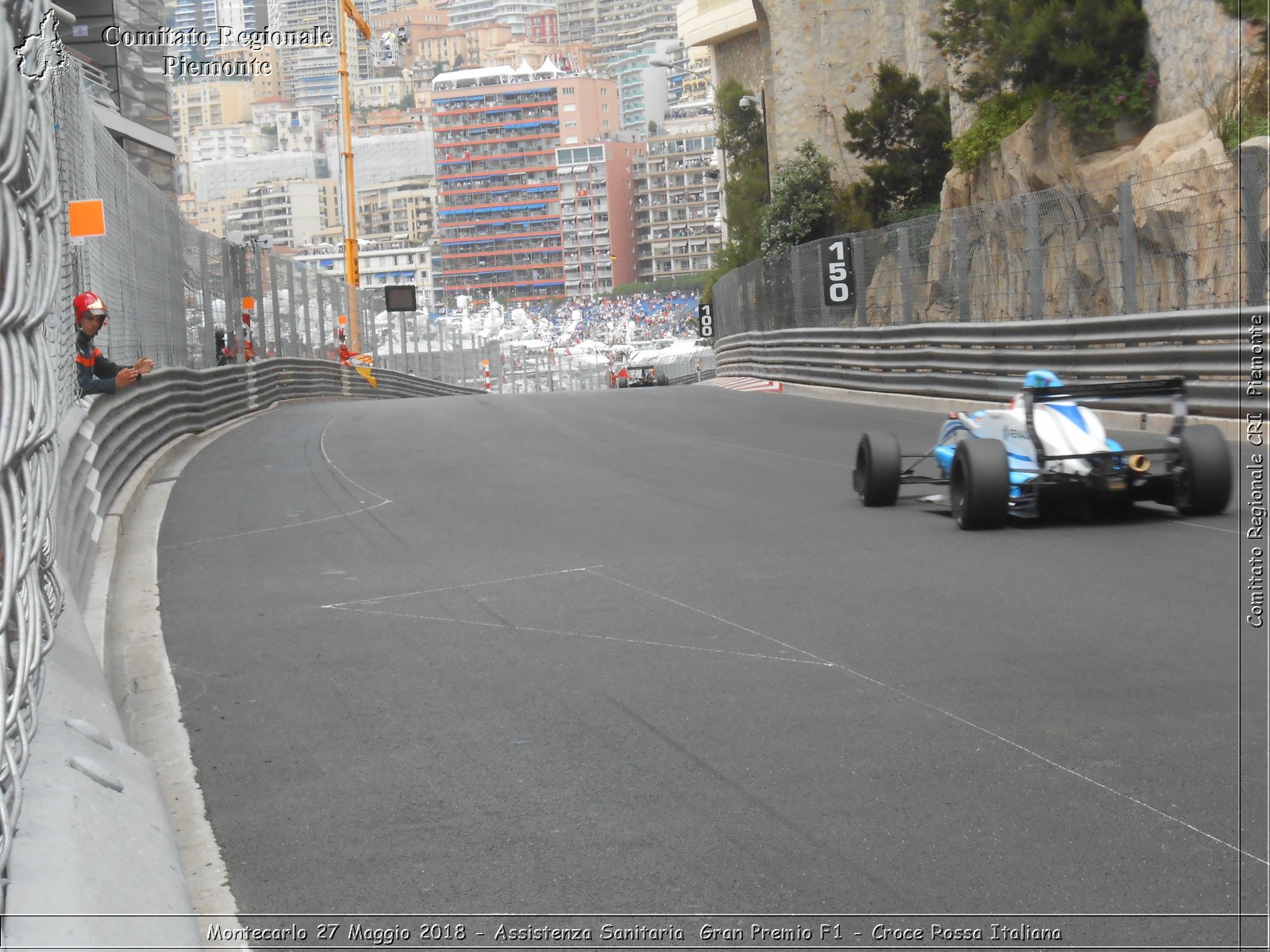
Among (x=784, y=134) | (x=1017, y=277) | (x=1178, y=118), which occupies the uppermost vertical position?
(x=784, y=134)

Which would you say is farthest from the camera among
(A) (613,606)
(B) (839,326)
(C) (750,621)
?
(B) (839,326)

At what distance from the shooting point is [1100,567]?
23.9 feet

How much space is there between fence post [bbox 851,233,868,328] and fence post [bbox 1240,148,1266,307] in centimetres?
1007

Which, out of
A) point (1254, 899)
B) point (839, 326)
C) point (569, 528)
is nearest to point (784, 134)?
point (839, 326)

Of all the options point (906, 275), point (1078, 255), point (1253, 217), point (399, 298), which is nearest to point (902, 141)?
point (399, 298)

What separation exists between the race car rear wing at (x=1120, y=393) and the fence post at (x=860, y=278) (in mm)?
13399

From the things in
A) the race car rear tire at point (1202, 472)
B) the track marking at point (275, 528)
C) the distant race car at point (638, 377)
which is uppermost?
the race car rear tire at point (1202, 472)

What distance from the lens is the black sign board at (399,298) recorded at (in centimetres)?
4406

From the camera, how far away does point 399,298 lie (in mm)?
44750

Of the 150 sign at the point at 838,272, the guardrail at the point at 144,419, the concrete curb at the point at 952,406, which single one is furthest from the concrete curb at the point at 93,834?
the 150 sign at the point at 838,272

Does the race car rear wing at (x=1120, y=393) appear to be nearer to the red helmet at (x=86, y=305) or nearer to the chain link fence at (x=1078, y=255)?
the chain link fence at (x=1078, y=255)

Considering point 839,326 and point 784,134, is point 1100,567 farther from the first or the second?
point 784,134

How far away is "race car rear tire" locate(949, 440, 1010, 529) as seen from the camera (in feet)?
27.7

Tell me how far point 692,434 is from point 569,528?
268 inches
